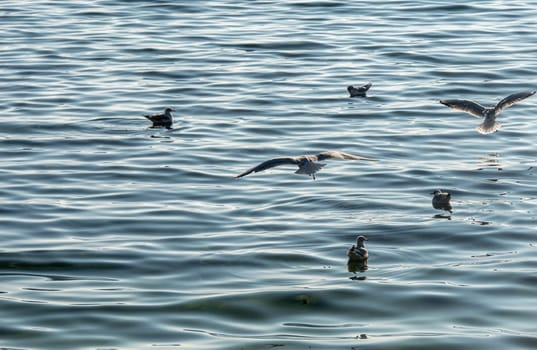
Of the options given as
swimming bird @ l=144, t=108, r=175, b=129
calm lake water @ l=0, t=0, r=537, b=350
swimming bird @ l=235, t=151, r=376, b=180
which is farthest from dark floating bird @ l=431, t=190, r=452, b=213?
swimming bird @ l=144, t=108, r=175, b=129

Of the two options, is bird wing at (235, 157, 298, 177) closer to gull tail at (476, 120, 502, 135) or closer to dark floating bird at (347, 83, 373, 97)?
gull tail at (476, 120, 502, 135)

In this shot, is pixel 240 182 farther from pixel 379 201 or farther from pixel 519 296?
pixel 519 296

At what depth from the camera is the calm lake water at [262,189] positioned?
12.5 metres

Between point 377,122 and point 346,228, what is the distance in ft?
22.2

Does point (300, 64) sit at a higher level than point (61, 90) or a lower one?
higher

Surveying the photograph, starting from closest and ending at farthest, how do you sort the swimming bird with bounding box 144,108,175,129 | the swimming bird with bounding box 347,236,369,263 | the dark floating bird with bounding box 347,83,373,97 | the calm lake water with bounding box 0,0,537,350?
the calm lake water with bounding box 0,0,537,350 → the swimming bird with bounding box 347,236,369,263 → the swimming bird with bounding box 144,108,175,129 → the dark floating bird with bounding box 347,83,373,97

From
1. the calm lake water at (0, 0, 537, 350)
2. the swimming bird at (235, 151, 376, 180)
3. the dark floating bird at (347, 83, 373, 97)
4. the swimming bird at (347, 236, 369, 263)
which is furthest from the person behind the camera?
the dark floating bird at (347, 83, 373, 97)

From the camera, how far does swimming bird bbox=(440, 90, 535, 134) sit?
67.4 ft

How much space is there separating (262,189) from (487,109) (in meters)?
4.87

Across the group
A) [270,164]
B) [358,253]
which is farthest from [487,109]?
[358,253]

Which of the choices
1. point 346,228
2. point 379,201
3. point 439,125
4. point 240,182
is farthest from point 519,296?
point 439,125

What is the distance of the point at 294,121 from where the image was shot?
868 inches

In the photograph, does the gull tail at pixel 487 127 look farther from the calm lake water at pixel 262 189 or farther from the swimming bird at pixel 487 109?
the calm lake water at pixel 262 189

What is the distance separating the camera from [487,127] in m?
20.5
